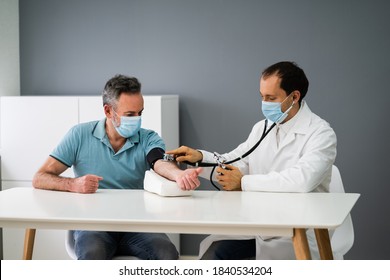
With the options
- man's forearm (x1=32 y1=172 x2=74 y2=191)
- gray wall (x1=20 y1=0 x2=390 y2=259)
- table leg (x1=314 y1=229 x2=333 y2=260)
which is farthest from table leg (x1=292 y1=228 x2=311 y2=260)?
gray wall (x1=20 y1=0 x2=390 y2=259)

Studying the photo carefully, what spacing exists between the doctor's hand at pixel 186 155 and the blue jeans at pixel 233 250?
0.40 m

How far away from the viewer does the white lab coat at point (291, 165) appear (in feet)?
10.5

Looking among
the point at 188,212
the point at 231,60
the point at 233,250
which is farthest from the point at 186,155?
the point at 231,60

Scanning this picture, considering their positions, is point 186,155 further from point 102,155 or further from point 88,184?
point 88,184

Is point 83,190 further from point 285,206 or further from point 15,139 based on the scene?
point 15,139

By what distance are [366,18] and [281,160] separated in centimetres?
176

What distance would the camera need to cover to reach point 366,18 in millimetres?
4781

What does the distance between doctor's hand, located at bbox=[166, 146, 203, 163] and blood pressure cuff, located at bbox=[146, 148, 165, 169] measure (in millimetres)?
62

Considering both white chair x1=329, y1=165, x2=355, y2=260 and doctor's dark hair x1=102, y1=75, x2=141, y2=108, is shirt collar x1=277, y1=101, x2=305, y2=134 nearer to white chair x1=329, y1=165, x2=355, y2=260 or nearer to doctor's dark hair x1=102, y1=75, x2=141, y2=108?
white chair x1=329, y1=165, x2=355, y2=260

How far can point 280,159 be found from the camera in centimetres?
343

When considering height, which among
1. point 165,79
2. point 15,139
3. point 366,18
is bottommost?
point 15,139

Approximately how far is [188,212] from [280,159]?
813 millimetres

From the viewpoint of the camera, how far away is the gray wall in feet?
15.8

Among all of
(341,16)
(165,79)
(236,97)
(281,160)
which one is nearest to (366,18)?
(341,16)
